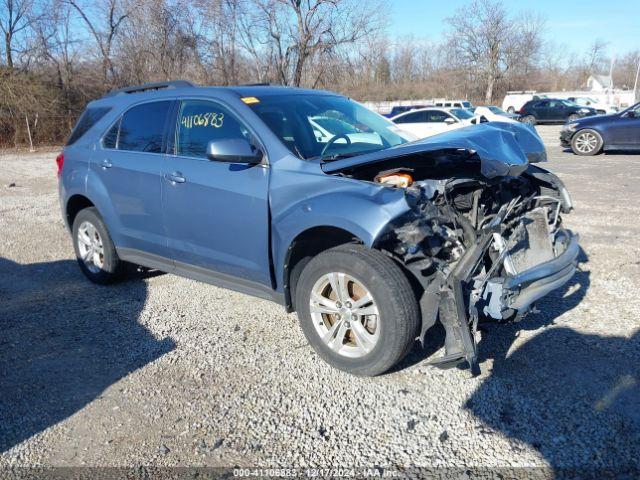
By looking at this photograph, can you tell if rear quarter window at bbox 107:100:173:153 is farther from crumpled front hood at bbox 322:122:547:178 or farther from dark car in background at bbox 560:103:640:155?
dark car in background at bbox 560:103:640:155

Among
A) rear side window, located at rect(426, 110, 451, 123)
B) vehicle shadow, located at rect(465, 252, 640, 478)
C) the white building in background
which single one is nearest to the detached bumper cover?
vehicle shadow, located at rect(465, 252, 640, 478)

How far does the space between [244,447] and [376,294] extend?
1147mm

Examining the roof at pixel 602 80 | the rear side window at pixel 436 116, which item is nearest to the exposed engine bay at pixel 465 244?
the rear side window at pixel 436 116

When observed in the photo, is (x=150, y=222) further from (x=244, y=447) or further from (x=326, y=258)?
(x=244, y=447)

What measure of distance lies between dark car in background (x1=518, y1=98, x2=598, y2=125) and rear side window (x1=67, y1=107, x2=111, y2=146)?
1215 inches

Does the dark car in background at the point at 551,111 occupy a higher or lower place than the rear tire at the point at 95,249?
higher

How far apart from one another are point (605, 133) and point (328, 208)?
14190 millimetres

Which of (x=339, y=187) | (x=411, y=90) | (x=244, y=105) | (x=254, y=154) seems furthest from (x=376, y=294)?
(x=411, y=90)

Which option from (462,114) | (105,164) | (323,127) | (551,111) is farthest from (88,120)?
(551,111)

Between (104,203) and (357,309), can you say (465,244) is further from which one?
(104,203)

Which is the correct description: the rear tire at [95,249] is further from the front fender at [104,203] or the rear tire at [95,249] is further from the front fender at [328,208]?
the front fender at [328,208]

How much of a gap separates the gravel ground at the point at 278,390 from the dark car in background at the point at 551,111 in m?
30.8

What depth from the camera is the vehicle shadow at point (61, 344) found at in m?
3.40

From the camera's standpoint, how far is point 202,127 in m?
4.43
